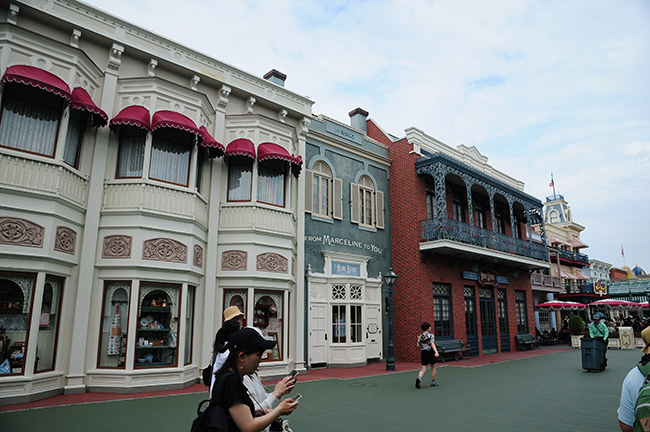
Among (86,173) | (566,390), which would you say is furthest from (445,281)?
(86,173)

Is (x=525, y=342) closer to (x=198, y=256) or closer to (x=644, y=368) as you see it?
(x=198, y=256)

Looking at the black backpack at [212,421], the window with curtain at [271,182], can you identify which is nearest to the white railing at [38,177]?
the window with curtain at [271,182]

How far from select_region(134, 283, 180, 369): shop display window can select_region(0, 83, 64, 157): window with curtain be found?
155 inches

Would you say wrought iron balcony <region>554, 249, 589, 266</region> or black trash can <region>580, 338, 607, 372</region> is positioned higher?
wrought iron balcony <region>554, 249, 589, 266</region>

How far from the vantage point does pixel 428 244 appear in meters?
17.6

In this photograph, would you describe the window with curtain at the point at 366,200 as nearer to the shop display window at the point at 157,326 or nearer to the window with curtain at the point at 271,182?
the window with curtain at the point at 271,182

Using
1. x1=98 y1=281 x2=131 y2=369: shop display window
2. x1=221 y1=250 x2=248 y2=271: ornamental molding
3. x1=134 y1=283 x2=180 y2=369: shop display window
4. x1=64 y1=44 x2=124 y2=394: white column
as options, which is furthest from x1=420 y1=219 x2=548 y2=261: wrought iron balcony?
x1=64 y1=44 x2=124 y2=394: white column

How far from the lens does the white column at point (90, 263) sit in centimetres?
975

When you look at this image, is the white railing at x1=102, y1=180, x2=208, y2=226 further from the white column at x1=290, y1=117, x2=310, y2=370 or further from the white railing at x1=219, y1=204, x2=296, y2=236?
the white column at x1=290, y1=117, x2=310, y2=370

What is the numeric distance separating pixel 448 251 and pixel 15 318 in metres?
15.1

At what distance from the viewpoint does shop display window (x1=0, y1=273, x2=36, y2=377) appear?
8.72 m

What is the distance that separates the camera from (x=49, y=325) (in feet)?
31.3

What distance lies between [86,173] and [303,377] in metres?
8.15

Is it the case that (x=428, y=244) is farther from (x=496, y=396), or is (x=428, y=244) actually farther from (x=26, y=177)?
(x=26, y=177)
